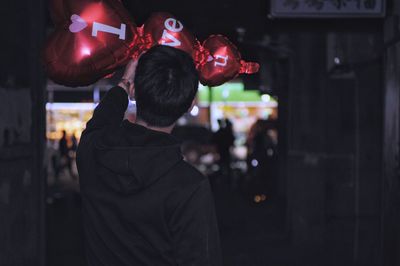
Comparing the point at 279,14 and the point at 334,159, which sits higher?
the point at 279,14

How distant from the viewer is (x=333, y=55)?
9.68 meters

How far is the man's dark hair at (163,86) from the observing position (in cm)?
238

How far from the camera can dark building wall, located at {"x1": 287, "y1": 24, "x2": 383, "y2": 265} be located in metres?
9.56

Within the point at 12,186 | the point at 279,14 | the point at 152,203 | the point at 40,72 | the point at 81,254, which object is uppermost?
→ the point at 279,14

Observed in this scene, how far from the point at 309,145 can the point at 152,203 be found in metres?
8.28

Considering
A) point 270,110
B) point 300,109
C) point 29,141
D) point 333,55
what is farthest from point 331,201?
point 270,110

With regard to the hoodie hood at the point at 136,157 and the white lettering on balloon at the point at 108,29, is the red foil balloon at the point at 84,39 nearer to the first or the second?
the white lettering on balloon at the point at 108,29

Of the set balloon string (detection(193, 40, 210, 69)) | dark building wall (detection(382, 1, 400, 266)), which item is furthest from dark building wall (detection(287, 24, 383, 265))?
balloon string (detection(193, 40, 210, 69))

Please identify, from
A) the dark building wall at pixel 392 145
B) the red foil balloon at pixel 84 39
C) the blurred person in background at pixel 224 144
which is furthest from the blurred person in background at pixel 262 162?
the red foil balloon at pixel 84 39

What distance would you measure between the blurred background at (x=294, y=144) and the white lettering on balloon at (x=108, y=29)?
1.48 metres

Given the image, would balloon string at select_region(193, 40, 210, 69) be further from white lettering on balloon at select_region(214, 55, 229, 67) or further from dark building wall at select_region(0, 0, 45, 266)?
dark building wall at select_region(0, 0, 45, 266)

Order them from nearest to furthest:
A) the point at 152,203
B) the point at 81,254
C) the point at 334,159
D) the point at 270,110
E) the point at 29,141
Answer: the point at 152,203 → the point at 29,141 → the point at 81,254 → the point at 334,159 → the point at 270,110

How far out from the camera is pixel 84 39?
3.64 meters

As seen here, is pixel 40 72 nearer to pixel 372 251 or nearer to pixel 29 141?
pixel 29 141
